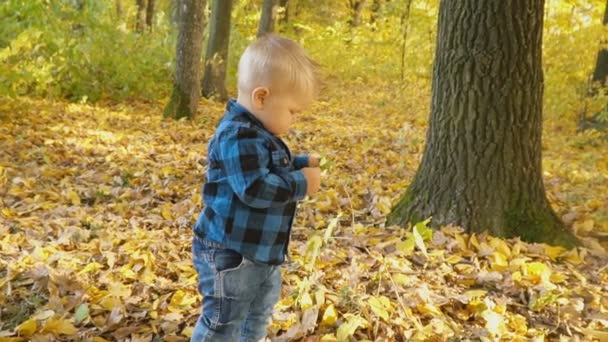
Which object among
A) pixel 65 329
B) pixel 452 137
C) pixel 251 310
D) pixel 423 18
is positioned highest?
pixel 423 18

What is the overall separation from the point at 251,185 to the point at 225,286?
16.9 inches

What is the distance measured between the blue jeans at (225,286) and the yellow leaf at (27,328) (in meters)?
1.00

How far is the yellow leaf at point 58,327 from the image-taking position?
263cm

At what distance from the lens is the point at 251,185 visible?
189 cm

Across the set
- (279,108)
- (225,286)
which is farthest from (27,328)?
(279,108)

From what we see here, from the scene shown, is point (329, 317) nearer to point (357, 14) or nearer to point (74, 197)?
point (74, 197)

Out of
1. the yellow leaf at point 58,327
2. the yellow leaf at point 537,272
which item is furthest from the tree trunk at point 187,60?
the yellow leaf at point 537,272

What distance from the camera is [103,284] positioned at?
10.5 ft

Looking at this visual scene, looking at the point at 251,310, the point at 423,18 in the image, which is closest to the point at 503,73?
the point at 251,310

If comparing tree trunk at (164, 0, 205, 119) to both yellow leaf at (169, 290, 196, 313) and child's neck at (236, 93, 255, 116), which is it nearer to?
yellow leaf at (169, 290, 196, 313)

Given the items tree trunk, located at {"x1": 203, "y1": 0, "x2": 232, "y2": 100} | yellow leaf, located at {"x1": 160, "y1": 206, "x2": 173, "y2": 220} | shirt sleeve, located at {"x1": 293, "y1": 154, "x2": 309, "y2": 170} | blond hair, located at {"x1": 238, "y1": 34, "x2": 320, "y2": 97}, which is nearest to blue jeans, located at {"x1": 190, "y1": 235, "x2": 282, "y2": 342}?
shirt sleeve, located at {"x1": 293, "y1": 154, "x2": 309, "y2": 170}

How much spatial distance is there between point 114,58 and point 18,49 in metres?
2.94

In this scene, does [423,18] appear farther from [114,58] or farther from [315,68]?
[315,68]

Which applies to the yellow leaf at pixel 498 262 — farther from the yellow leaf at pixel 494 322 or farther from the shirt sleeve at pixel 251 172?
the shirt sleeve at pixel 251 172
